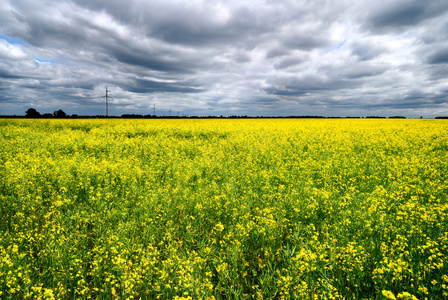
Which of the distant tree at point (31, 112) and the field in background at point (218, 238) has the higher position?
the distant tree at point (31, 112)

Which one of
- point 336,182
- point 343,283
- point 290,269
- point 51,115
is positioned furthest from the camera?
point 51,115

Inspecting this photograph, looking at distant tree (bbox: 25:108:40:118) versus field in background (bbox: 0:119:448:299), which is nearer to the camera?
field in background (bbox: 0:119:448:299)

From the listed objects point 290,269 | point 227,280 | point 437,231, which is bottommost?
point 227,280

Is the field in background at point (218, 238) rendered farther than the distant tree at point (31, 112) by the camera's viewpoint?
No

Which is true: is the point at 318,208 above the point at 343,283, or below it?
above

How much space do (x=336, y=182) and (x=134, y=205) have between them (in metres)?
5.96

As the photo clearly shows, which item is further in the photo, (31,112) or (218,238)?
(31,112)

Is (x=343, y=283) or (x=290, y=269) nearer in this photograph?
(x=343, y=283)

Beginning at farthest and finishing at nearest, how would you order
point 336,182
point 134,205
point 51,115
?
1. point 51,115
2. point 336,182
3. point 134,205

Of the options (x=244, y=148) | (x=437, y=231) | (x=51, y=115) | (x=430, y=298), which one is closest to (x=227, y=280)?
(x=430, y=298)

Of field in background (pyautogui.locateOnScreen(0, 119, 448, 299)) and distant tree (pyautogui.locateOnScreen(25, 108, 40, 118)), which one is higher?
distant tree (pyautogui.locateOnScreen(25, 108, 40, 118))

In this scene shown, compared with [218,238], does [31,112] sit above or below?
above

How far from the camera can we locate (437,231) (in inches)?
141

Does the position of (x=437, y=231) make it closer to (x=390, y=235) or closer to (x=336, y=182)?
(x=390, y=235)
